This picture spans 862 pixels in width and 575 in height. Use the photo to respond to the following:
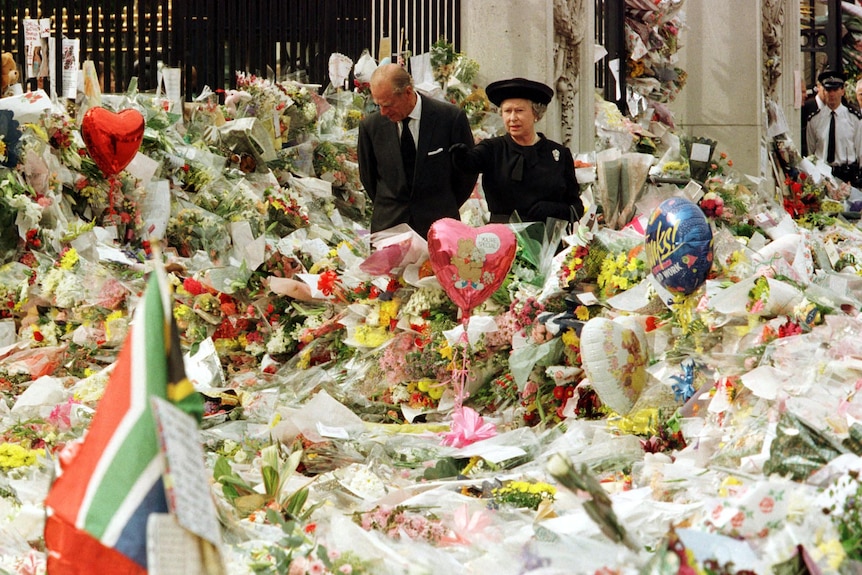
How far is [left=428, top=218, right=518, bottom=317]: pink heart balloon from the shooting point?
498cm

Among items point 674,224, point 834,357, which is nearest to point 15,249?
point 674,224

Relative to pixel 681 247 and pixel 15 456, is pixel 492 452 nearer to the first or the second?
pixel 681 247

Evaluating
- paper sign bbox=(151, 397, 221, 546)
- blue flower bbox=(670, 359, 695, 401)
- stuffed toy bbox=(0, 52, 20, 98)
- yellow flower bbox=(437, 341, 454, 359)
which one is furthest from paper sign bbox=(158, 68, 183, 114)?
paper sign bbox=(151, 397, 221, 546)

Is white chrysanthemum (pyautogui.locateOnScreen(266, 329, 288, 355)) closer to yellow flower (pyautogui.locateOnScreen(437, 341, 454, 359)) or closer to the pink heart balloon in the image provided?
yellow flower (pyautogui.locateOnScreen(437, 341, 454, 359))

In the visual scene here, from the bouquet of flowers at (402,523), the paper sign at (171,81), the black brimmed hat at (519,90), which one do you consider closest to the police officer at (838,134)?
the paper sign at (171,81)

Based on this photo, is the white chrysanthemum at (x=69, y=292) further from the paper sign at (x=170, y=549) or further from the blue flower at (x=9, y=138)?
the paper sign at (x=170, y=549)

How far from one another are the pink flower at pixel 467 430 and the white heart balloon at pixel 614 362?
1.40 feet

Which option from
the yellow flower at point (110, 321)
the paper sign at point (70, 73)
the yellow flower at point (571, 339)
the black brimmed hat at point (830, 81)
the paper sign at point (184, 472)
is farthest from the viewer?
the black brimmed hat at point (830, 81)

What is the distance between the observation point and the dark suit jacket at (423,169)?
6320 millimetres

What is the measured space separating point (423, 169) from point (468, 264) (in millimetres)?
1454

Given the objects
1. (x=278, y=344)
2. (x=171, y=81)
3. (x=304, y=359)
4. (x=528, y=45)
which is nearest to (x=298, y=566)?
(x=304, y=359)

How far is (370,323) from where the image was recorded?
565cm

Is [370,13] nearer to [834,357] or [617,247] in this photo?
[617,247]

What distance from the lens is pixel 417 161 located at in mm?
6324
